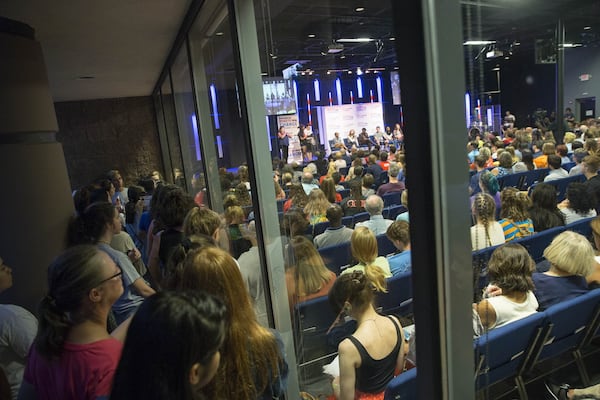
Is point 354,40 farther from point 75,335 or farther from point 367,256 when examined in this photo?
point 75,335

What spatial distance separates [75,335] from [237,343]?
22.9 inches

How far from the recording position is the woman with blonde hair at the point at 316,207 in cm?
396

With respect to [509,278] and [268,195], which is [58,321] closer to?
[268,195]

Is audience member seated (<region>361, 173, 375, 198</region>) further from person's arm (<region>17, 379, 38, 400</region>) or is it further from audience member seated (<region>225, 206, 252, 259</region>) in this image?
person's arm (<region>17, 379, 38, 400</region>)

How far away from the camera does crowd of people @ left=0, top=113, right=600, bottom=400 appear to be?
0.89 metres

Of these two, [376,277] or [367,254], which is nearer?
[376,277]

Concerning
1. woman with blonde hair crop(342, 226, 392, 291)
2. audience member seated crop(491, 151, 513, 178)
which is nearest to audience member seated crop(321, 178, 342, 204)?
woman with blonde hair crop(342, 226, 392, 291)

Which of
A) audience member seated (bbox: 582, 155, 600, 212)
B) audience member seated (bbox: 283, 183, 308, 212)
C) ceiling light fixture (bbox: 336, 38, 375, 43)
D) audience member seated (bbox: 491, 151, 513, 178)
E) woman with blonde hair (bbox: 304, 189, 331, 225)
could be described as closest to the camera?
audience member seated (bbox: 491, 151, 513, 178)

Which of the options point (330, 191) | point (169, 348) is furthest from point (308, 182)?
point (169, 348)

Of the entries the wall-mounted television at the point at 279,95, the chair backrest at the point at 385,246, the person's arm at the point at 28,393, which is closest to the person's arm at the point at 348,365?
the person's arm at the point at 28,393

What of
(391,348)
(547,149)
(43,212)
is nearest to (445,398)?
(391,348)

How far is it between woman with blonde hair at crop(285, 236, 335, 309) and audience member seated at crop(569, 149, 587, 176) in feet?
12.0

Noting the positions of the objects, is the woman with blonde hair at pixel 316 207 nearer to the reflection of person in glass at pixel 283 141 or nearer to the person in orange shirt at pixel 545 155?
the reflection of person in glass at pixel 283 141

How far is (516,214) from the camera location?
3.27 m
